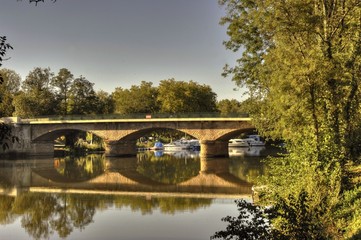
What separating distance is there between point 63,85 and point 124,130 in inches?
803

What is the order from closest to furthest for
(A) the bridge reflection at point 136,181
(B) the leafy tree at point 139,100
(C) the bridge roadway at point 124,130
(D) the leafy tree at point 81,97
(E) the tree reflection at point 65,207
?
(E) the tree reflection at point 65,207 → (A) the bridge reflection at point 136,181 → (C) the bridge roadway at point 124,130 → (D) the leafy tree at point 81,97 → (B) the leafy tree at point 139,100

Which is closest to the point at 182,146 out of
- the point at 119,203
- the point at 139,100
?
the point at 139,100

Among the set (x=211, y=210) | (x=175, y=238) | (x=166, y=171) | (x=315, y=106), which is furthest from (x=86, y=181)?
(x=315, y=106)

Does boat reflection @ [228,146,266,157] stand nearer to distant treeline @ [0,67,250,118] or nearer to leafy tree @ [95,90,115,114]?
distant treeline @ [0,67,250,118]

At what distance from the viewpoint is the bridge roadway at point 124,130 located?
57.0 meters

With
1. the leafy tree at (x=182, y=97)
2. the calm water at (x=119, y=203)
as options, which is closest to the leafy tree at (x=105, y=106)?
the leafy tree at (x=182, y=97)

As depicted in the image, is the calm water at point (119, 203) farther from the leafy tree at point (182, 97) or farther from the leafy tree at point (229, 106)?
the leafy tree at point (229, 106)

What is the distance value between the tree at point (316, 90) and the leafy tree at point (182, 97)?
6707 cm

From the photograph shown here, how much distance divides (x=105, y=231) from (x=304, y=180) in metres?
8.09

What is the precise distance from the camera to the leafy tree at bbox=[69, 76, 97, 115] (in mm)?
76438

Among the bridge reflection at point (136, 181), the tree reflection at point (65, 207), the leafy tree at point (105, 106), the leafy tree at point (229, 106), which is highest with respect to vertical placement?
the leafy tree at point (229, 106)

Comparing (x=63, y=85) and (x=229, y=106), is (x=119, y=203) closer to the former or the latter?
(x=63, y=85)

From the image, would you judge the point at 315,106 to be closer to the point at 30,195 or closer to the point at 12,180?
the point at 30,195

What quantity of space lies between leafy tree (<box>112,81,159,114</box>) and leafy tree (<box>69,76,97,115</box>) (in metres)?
12.4
